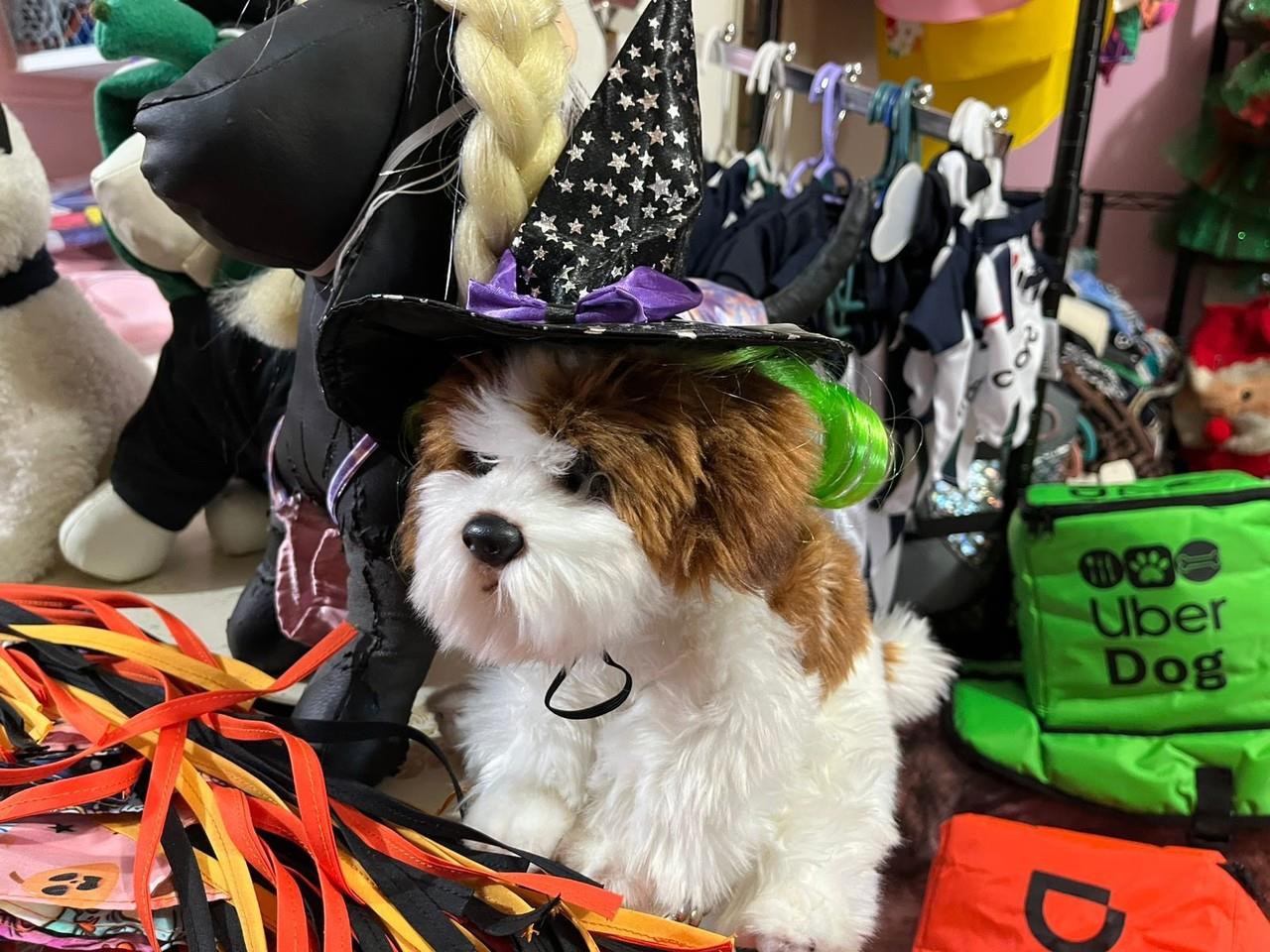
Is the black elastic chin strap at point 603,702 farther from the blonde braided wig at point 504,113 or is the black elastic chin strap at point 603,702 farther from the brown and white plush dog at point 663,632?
the blonde braided wig at point 504,113

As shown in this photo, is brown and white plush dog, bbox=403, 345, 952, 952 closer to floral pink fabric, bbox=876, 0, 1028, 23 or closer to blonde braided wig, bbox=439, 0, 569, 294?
blonde braided wig, bbox=439, 0, 569, 294

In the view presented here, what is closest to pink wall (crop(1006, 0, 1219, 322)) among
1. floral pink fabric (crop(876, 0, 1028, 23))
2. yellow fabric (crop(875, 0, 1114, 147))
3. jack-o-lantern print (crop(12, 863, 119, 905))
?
yellow fabric (crop(875, 0, 1114, 147))

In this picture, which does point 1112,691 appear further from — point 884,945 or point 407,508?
point 407,508

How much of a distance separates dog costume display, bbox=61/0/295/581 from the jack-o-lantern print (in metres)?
0.42

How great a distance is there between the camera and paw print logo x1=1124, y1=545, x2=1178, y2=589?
0.79 meters

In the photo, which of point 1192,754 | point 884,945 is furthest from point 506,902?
point 1192,754

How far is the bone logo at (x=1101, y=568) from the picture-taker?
81 centimetres

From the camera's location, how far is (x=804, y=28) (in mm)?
1346

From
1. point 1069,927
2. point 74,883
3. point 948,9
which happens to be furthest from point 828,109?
point 74,883

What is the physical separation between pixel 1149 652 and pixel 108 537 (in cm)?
98

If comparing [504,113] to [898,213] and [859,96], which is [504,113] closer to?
[898,213]

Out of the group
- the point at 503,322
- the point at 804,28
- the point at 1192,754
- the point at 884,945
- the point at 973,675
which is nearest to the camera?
the point at 503,322

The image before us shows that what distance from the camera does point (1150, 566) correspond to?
0.79 m

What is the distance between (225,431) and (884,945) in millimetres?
706
